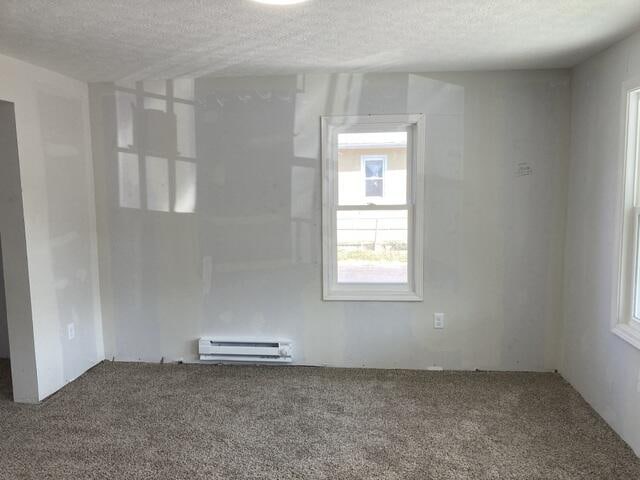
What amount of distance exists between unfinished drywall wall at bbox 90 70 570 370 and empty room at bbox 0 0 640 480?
0.06ft

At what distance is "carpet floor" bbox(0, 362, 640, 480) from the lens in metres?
2.37

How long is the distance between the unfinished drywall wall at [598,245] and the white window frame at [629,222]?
0.05 meters

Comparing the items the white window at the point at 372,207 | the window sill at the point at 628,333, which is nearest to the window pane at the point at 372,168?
the white window at the point at 372,207

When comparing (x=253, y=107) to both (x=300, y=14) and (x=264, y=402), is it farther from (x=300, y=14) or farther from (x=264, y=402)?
(x=264, y=402)

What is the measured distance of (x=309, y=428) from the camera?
9.09 ft

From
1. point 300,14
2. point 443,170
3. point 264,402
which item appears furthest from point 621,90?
point 264,402

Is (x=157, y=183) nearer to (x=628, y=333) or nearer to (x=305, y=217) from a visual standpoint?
(x=305, y=217)

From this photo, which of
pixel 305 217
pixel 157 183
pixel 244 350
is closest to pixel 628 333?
pixel 305 217

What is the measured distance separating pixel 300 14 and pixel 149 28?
32.3 inches

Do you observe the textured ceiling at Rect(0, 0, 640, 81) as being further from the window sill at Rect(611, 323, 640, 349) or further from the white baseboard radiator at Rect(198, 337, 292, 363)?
the white baseboard radiator at Rect(198, 337, 292, 363)

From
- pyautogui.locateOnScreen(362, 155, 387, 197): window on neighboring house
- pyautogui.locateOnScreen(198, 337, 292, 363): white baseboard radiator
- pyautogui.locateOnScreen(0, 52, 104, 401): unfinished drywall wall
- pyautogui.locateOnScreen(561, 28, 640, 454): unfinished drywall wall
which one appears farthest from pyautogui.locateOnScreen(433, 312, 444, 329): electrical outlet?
A: pyautogui.locateOnScreen(0, 52, 104, 401): unfinished drywall wall

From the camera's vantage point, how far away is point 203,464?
2.41m

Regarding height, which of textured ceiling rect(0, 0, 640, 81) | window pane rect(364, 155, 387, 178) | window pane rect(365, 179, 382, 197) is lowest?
window pane rect(365, 179, 382, 197)

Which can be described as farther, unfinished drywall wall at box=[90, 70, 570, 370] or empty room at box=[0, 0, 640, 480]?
unfinished drywall wall at box=[90, 70, 570, 370]
